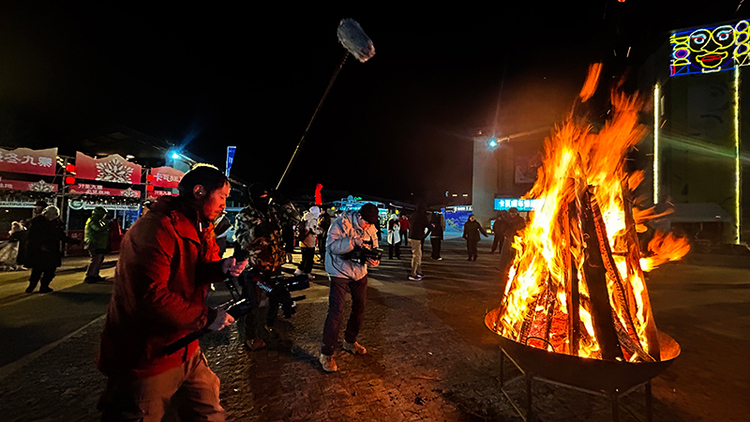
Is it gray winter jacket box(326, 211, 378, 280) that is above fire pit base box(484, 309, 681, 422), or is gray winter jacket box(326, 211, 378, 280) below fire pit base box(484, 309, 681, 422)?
above

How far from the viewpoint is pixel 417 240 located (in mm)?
9953

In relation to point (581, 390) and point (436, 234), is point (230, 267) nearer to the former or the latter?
point (581, 390)

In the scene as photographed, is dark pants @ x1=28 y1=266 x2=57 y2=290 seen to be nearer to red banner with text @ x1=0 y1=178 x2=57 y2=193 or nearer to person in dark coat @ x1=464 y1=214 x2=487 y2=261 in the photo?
red banner with text @ x1=0 y1=178 x2=57 y2=193

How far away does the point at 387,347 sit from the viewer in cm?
473

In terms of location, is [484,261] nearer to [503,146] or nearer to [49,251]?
[49,251]

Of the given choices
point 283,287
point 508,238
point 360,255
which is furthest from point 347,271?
point 508,238

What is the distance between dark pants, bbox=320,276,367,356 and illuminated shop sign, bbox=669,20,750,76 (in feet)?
86.3

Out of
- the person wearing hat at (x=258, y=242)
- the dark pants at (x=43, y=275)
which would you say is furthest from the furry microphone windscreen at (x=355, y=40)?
→ the dark pants at (x=43, y=275)

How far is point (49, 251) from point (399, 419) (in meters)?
8.79

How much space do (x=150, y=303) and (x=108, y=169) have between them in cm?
1516

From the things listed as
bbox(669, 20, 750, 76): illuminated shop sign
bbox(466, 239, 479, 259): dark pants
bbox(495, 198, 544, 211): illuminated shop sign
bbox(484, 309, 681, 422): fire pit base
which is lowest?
bbox(484, 309, 681, 422): fire pit base

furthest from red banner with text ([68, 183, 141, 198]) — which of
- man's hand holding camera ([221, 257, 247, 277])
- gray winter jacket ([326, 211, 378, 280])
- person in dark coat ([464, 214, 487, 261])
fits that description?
man's hand holding camera ([221, 257, 247, 277])

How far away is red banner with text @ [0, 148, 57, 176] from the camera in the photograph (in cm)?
1074

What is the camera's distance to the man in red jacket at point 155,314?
175 cm
